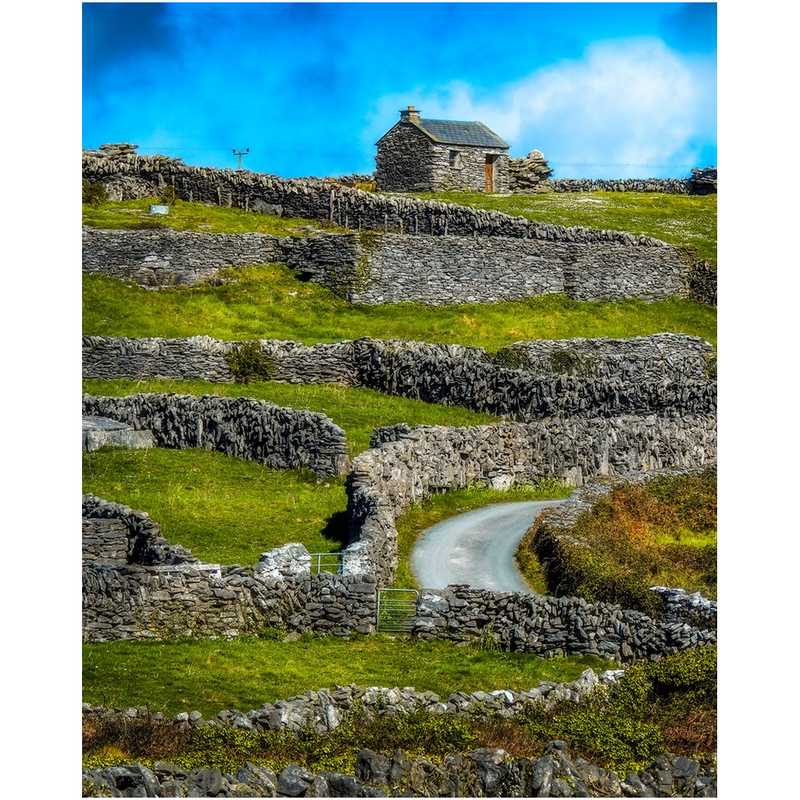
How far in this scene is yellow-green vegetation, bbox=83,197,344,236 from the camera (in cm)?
6169

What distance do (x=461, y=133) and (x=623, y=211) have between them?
11653 millimetres

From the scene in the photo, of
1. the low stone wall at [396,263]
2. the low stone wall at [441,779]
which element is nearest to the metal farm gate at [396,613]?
the low stone wall at [441,779]

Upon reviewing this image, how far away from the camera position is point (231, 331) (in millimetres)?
52875

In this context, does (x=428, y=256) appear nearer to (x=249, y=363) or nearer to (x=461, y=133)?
(x=249, y=363)

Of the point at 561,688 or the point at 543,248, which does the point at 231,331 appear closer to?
the point at 543,248

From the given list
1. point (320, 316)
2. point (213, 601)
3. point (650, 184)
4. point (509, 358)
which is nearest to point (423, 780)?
point (213, 601)

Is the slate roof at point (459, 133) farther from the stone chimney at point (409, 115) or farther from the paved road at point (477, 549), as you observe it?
the paved road at point (477, 549)

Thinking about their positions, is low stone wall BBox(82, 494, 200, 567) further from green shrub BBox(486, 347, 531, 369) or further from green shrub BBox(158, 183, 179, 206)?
green shrub BBox(158, 183, 179, 206)

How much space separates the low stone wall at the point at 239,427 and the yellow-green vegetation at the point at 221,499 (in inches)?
18.0

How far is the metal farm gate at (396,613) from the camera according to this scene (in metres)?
24.9

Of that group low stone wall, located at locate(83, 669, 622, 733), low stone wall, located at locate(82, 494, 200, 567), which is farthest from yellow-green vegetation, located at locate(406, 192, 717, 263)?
low stone wall, located at locate(83, 669, 622, 733)

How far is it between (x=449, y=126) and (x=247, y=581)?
6175 cm

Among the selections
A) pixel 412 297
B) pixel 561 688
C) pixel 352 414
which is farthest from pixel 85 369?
pixel 561 688

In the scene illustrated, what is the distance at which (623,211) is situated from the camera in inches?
3066
